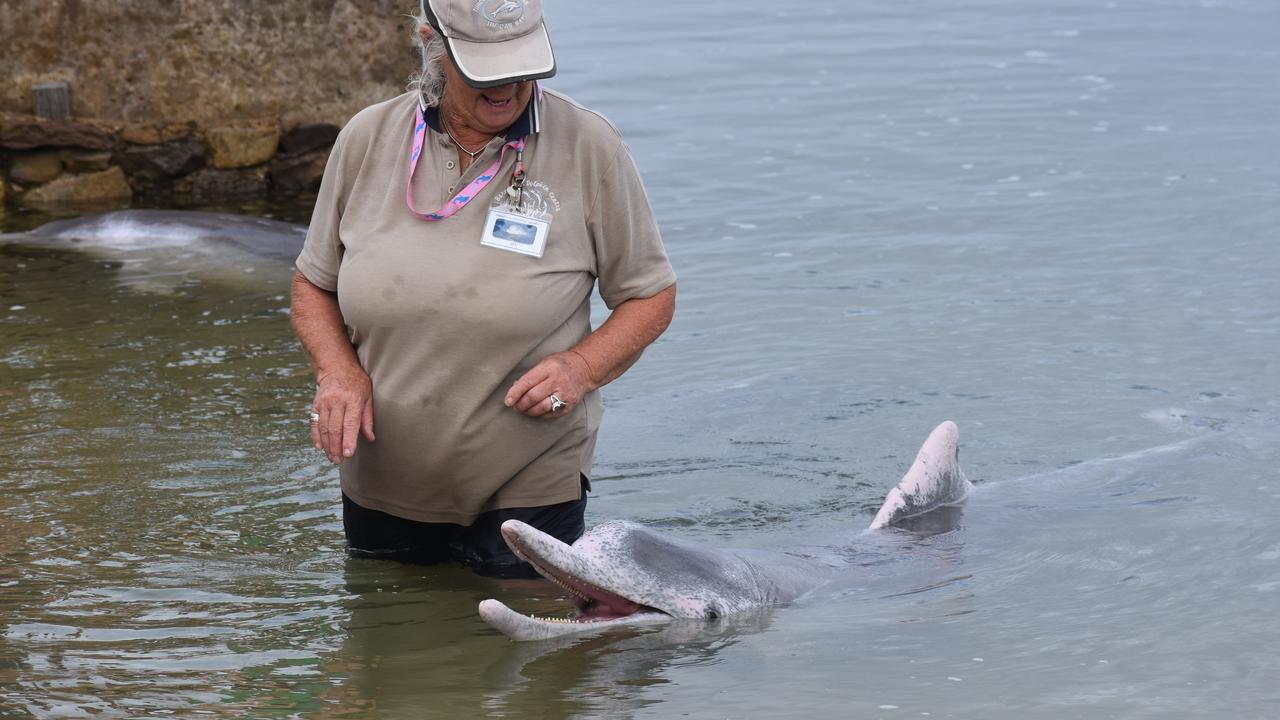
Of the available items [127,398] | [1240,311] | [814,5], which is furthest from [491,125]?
[814,5]

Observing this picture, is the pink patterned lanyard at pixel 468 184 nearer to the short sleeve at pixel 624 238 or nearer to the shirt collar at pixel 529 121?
the shirt collar at pixel 529 121

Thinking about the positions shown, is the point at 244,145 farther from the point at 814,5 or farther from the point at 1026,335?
the point at 814,5

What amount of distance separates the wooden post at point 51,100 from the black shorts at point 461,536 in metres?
8.17

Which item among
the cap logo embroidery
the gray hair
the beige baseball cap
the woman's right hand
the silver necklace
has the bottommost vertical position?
the woman's right hand

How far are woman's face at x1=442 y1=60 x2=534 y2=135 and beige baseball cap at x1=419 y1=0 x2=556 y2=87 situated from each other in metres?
0.06

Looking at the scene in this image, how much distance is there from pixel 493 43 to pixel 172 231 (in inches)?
Result: 302

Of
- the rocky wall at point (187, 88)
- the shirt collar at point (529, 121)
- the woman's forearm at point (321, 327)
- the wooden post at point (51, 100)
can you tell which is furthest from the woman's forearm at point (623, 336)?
the wooden post at point (51, 100)

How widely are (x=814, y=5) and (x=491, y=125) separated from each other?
19.3 meters

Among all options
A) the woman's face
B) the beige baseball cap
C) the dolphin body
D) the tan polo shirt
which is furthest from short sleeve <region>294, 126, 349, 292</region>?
the dolphin body

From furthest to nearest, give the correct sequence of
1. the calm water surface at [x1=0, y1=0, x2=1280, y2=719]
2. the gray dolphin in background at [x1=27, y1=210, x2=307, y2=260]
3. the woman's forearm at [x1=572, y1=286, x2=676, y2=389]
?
1. the gray dolphin in background at [x1=27, y1=210, x2=307, y2=260]
2. the calm water surface at [x1=0, y1=0, x2=1280, y2=719]
3. the woman's forearm at [x1=572, y1=286, x2=676, y2=389]

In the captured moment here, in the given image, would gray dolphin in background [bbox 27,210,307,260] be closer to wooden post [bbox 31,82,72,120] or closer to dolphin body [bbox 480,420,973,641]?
wooden post [bbox 31,82,72,120]

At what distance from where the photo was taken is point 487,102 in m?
4.18

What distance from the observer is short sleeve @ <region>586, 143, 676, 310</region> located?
14.1 ft

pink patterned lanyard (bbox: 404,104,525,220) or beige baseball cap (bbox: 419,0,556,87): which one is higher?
beige baseball cap (bbox: 419,0,556,87)
